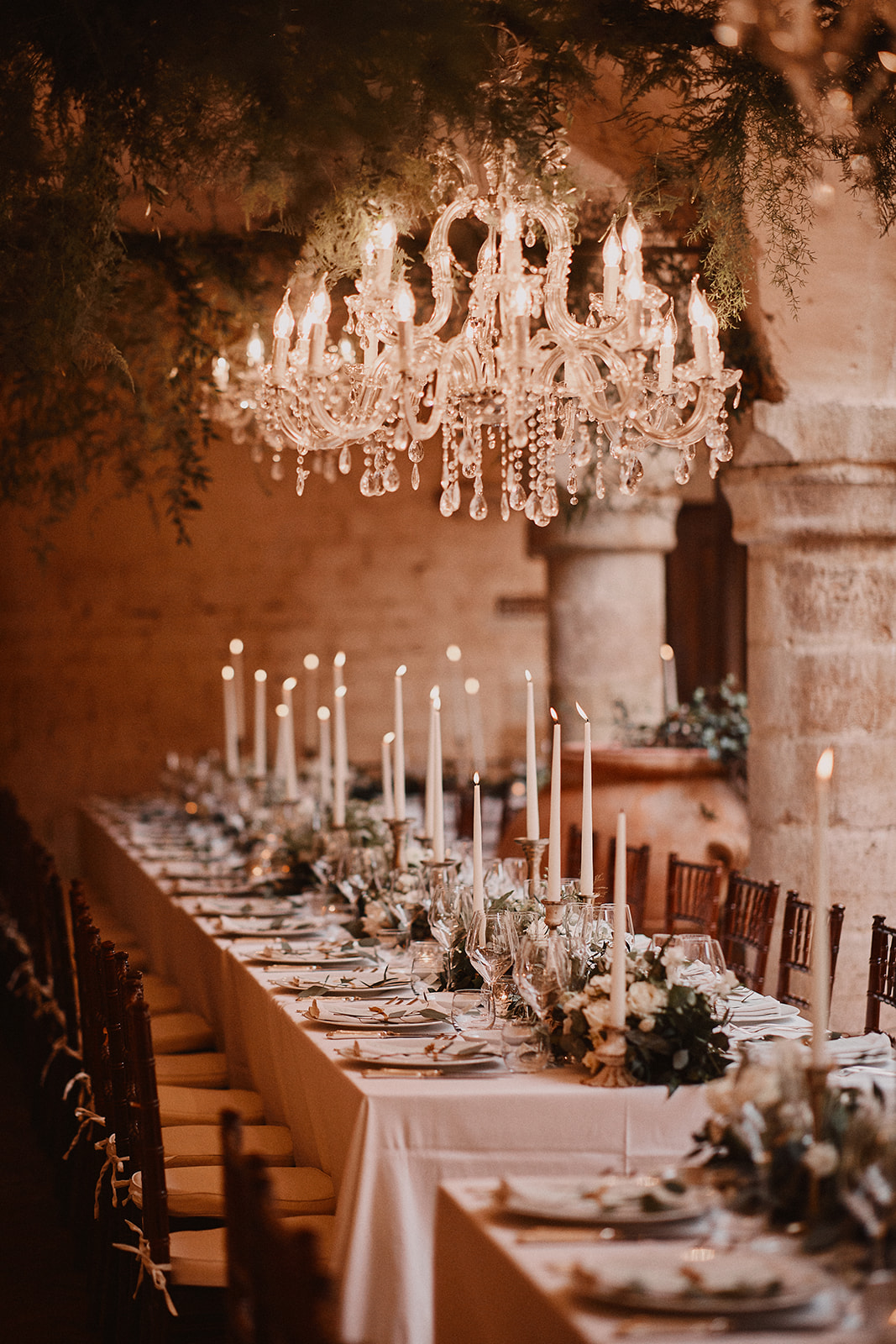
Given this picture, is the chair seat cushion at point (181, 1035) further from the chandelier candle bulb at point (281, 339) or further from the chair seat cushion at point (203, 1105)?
the chandelier candle bulb at point (281, 339)

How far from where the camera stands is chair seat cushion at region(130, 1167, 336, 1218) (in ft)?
9.08

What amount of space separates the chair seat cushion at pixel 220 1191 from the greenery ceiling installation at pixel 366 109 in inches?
85.5

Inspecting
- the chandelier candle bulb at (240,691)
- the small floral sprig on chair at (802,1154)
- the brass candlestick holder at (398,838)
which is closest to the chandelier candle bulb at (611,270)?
the brass candlestick holder at (398,838)

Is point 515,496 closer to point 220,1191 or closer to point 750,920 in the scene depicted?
point 750,920

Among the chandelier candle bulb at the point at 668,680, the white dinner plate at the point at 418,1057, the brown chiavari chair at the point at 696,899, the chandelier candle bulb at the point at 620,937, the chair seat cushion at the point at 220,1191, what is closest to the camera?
the chandelier candle bulb at the point at 620,937

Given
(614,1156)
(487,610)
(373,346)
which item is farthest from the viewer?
(487,610)

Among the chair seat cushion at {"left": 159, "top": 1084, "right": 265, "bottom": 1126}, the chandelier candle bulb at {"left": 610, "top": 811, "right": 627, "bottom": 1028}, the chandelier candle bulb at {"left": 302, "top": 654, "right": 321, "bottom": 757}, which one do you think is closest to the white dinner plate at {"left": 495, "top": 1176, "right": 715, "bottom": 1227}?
the chandelier candle bulb at {"left": 610, "top": 811, "right": 627, "bottom": 1028}

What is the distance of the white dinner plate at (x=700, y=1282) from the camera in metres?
1.56

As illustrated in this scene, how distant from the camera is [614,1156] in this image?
96.3 inches

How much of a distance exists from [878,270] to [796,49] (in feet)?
2.97

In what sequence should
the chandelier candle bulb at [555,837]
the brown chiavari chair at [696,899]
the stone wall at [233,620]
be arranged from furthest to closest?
the stone wall at [233,620] < the brown chiavari chair at [696,899] < the chandelier candle bulb at [555,837]

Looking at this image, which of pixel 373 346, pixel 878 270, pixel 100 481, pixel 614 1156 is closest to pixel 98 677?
pixel 100 481

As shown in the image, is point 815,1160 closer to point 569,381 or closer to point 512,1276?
point 512,1276

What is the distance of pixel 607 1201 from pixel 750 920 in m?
2.23
